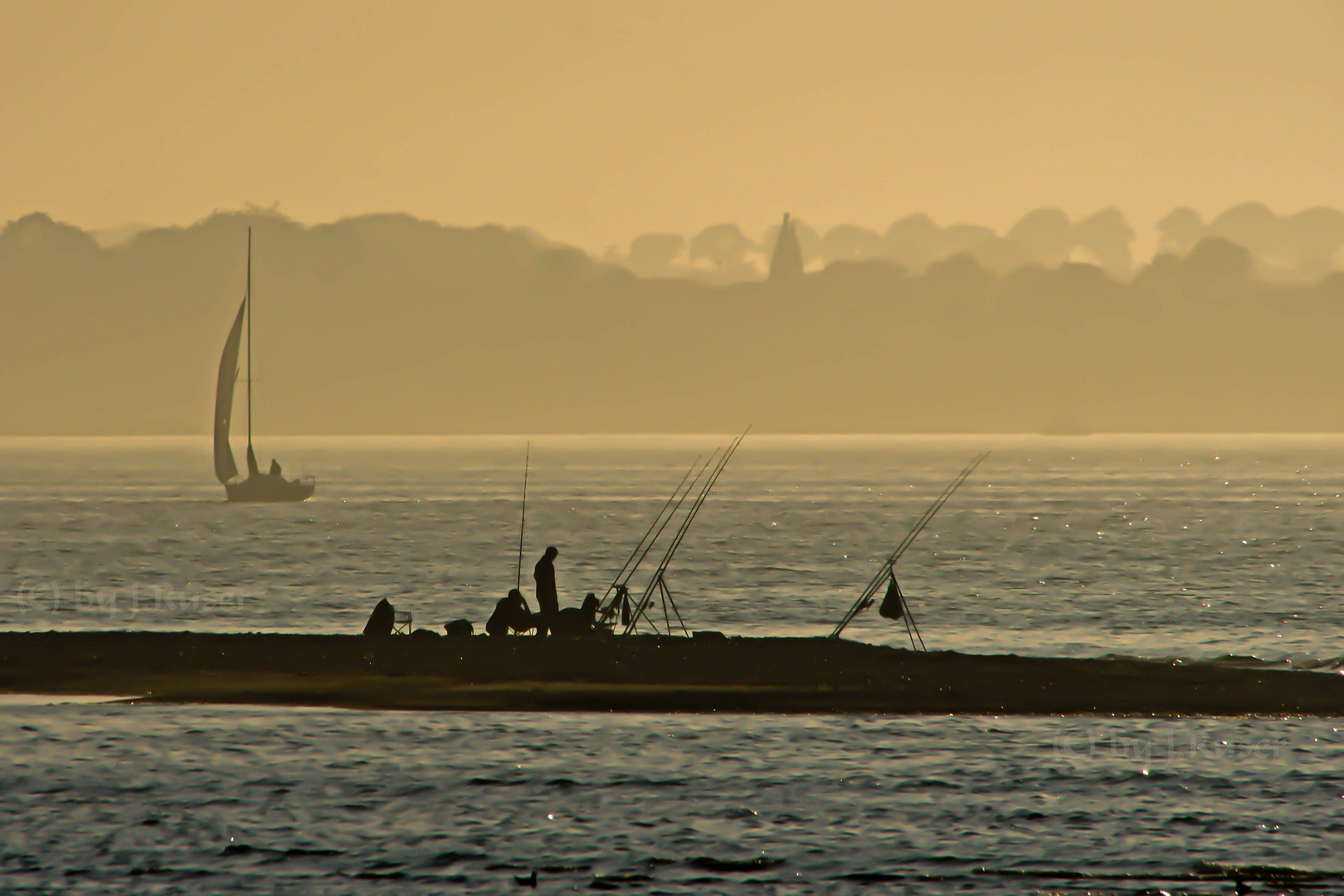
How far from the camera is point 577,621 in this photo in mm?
27000

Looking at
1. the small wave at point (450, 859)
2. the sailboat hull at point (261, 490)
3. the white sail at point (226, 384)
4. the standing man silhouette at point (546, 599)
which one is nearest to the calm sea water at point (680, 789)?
the small wave at point (450, 859)

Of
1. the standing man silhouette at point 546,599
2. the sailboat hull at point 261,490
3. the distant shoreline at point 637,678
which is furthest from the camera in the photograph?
the sailboat hull at point 261,490

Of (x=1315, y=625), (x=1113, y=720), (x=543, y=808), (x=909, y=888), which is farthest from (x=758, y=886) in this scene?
(x=1315, y=625)

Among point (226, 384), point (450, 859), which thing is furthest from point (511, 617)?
point (226, 384)

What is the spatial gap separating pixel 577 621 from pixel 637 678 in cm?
255

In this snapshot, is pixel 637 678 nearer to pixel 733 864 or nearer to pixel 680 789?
pixel 680 789

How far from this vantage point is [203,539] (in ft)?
244

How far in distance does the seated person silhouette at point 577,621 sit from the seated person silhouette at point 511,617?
0.50 m

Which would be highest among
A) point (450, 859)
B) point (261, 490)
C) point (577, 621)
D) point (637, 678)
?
point (577, 621)

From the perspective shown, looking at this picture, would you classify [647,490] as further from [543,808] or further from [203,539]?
[543,808]

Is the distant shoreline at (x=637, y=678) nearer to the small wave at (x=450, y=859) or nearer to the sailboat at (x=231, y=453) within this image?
the small wave at (x=450, y=859)

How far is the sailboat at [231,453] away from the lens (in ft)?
283

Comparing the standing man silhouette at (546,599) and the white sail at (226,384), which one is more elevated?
the white sail at (226,384)

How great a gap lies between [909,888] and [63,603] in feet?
108
